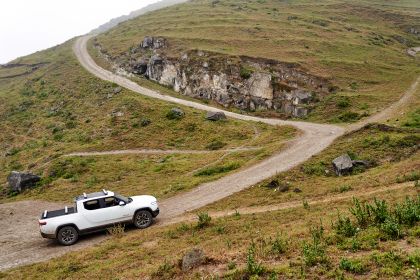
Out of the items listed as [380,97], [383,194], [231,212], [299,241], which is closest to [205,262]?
[299,241]

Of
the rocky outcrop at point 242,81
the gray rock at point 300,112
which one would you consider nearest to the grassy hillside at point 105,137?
the gray rock at point 300,112

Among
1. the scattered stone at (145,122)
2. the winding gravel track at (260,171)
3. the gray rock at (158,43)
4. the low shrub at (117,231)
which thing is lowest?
the winding gravel track at (260,171)

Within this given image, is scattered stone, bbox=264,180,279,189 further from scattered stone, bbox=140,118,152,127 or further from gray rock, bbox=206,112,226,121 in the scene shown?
scattered stone, bbox=140,118,152,127

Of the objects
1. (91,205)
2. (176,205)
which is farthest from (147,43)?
(91,205)

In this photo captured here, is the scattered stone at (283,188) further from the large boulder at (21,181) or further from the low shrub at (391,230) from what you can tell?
the large boulder at (21,181)

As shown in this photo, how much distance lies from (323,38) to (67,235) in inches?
2972

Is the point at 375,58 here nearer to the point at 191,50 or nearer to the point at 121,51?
the point at 191,50

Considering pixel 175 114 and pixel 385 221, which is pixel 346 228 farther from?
pixel 175 114

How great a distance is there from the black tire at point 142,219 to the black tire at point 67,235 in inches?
124

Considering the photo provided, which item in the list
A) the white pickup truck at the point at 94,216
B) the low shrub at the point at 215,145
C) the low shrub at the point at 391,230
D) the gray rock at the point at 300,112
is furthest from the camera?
the gray rock at the point at 300,112

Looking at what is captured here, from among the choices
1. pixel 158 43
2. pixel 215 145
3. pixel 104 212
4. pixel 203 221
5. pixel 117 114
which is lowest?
pixel 215 145

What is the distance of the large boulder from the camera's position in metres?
35.4

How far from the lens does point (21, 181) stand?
35.4 m

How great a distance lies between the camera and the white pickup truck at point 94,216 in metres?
20.6
